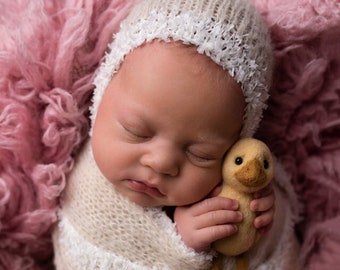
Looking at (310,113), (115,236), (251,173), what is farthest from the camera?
(310,113)

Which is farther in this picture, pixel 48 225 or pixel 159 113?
pixel 48 225

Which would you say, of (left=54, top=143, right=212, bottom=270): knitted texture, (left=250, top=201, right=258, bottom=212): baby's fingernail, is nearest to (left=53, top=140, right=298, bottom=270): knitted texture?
(left=54, top=143, right=212, bottom=270): knitted texture

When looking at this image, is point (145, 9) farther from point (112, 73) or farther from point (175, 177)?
point (175, 177)

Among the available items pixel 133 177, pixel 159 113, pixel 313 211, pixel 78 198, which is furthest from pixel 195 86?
pixel 313 211

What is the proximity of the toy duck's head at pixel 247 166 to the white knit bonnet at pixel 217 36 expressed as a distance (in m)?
0.05

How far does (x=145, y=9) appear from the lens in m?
1.00

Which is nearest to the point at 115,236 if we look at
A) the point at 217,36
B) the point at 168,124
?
the point at 168,124

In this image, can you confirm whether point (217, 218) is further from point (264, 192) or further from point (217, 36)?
point (217, 36)

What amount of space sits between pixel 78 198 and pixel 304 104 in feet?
1.44

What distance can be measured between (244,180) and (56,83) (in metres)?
0.37

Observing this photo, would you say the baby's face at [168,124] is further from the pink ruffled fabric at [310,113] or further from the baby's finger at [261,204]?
the pink ruffled fabric at [310,113]

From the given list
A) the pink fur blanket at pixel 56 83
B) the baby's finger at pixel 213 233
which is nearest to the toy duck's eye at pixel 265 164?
the baby's finger at pixel 213 233

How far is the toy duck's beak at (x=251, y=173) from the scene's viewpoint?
36.7 inches

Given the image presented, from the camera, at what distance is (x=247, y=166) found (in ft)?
3.07
